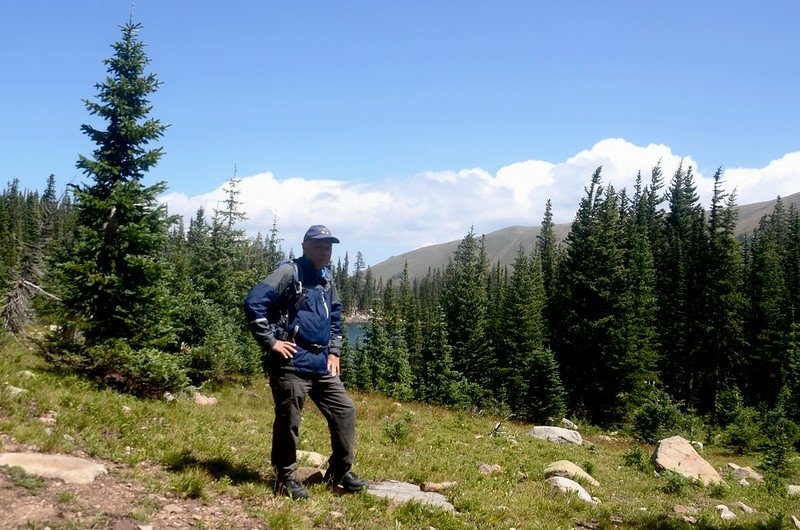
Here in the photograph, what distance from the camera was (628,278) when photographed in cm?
4128

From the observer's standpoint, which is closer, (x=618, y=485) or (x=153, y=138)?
(x=618, y=485)

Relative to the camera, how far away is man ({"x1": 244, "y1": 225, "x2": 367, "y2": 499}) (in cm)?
586

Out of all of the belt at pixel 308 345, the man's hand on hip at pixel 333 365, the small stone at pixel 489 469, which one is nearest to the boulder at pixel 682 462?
the small stone at pixel 489 469

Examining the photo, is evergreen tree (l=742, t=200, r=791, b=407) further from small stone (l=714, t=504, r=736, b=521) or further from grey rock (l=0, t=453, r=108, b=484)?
grey rock (l=0, t=453, r=108, b=484)

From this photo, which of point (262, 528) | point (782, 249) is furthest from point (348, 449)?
point (782, 249)

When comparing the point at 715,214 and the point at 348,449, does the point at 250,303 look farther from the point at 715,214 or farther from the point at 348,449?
the point at 715,214

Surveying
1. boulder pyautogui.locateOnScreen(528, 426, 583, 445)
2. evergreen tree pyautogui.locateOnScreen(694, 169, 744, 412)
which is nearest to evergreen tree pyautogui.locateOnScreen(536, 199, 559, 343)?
evergreen tree pyautogui.locateOnScreen(694, 169, 744, 412)

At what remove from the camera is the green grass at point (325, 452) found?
5969mm

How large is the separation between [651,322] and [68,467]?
48.1 m

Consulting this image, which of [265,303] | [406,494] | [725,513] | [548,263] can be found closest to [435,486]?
[406,494]

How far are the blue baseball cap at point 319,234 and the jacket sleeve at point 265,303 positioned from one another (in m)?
0.49

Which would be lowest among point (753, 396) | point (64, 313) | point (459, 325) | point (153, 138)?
point (753, 396)

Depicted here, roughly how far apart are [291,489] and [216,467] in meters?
1.25

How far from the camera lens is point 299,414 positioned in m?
6.10
